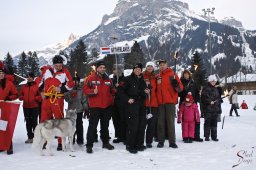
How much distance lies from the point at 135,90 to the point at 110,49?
2428 millimetres

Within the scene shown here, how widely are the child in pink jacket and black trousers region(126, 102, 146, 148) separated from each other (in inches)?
71.0

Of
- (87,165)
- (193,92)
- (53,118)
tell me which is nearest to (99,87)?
(53,118)

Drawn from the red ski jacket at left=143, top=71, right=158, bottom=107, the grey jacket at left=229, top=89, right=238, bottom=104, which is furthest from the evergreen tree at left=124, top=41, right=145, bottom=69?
the red ski jacket at left=143, top=71, right=158, bottom=107

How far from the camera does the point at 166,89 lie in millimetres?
8828

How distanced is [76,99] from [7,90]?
1.65 m

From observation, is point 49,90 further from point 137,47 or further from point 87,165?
point 137,47

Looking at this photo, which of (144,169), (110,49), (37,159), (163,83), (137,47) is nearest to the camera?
(144,169)

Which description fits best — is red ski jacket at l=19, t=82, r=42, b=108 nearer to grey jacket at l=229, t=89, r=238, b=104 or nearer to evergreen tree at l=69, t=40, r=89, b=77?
grey jacket at l=229, t=89, r=238, b=104

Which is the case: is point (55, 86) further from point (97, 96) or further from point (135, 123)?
point (135, 123)

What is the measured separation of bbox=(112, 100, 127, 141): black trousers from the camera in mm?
9407

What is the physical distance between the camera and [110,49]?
33.4 feet

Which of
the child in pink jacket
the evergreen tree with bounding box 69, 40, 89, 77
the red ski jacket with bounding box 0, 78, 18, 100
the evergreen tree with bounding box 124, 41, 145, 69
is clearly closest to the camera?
the red ski jacket with bounding box 0, 78, 18, 100

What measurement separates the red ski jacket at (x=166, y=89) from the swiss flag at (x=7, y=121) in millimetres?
3426

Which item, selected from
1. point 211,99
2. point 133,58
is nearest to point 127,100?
point 211,99
